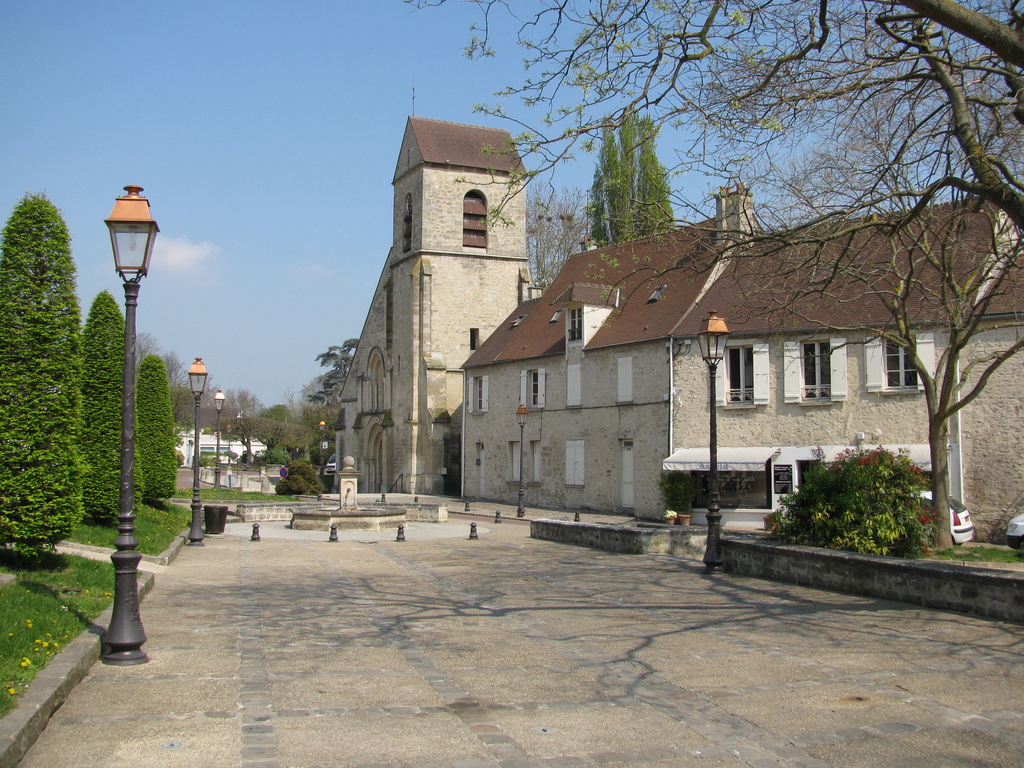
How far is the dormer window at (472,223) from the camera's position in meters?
42.1

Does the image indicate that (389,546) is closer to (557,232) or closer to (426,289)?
(426,289)

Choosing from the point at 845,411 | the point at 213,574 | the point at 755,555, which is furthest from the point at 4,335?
the point at 845,411

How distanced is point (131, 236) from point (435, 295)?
33768 millimetres

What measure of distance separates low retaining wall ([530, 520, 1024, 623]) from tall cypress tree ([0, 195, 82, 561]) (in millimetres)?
8676

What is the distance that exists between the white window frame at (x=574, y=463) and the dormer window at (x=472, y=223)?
15108 mm

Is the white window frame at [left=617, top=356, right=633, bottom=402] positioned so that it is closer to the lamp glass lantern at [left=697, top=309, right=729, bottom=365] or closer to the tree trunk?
the tree trunk

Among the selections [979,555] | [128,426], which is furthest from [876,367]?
[128,426]

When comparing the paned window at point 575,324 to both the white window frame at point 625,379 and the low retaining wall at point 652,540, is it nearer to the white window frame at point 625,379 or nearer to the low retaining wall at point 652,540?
the white window frame at point 625,379

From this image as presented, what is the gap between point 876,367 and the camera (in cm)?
2272

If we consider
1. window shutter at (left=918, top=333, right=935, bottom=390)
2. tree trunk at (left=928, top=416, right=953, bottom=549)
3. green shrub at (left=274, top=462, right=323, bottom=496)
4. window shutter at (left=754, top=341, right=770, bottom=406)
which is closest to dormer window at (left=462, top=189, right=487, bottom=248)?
green shrub at (left=274, top=462, right=323, bottom=496)

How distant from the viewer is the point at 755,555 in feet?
39.4

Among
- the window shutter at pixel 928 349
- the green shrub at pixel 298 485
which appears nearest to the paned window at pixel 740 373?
the window shutter at pixel 928 349

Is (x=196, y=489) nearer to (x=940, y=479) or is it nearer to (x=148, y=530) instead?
(x=148, y=530)

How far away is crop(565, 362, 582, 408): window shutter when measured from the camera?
98.9 feet
